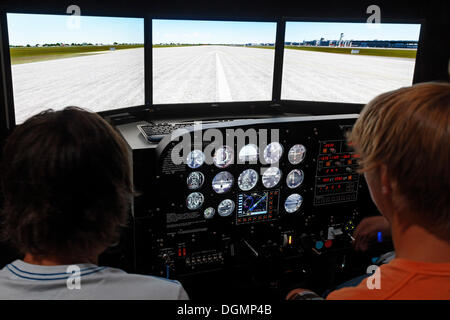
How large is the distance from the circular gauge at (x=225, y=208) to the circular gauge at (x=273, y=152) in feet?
0.75

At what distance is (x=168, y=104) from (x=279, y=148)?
2.82 ft

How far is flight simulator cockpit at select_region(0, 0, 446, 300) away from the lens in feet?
5.26

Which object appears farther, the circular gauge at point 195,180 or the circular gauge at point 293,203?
the circular gauge at point 293,203

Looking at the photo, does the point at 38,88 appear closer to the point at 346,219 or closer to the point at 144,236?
the point at 144,236

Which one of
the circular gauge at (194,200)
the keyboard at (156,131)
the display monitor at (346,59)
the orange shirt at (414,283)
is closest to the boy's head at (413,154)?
the orange shirt at (414,283)

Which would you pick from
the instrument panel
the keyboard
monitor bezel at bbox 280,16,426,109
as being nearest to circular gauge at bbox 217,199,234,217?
the instrument panel

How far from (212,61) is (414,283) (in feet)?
6.02

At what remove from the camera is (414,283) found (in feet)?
2.66

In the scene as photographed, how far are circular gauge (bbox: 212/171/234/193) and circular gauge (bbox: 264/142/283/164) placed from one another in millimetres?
164

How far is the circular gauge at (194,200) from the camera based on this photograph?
161 centimetres

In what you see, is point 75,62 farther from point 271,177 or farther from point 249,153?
point 271,177

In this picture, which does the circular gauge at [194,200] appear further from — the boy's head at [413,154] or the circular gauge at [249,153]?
the boy's head at [413,154]

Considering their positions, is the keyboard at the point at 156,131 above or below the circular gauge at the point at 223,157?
above

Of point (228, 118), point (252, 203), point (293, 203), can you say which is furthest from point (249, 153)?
point (228, 118)
